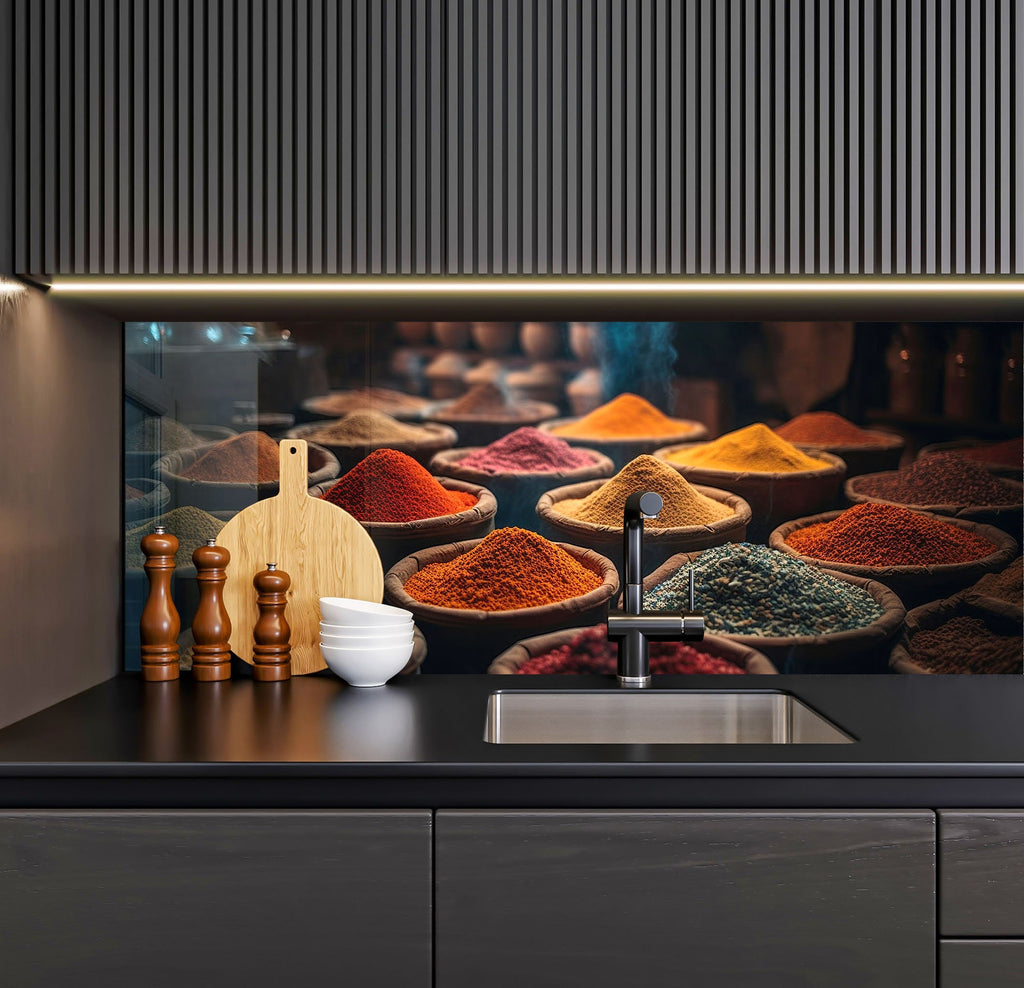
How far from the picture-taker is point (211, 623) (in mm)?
1664

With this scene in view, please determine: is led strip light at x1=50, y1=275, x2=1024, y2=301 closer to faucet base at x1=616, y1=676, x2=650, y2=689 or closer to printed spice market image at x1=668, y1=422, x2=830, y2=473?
printed spice market image at x1=668, y1=422, x2=830, y2=473

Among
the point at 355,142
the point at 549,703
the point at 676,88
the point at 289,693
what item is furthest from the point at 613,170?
the point at 289,693

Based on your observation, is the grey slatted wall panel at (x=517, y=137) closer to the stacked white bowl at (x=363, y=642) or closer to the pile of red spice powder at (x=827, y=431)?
the pile of red spice powder at (x=827, y=431)

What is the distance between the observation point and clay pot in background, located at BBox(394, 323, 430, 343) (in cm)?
179

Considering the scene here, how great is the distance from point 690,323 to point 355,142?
779 mm

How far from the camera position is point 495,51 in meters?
1.39

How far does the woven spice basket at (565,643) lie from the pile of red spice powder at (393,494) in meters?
0.32

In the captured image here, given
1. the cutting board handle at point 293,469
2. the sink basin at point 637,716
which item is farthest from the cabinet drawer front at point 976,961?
the cutting board handle at point 293,469

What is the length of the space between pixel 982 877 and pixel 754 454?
917 mm

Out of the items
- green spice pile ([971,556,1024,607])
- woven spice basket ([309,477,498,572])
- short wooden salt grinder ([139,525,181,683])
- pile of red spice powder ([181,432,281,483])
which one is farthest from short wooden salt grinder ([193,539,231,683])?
green spice pile ([971,556,1024,607])

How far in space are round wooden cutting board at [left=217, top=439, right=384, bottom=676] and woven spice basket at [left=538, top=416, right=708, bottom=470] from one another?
469 mm

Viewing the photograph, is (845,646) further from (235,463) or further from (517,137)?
(235,463)

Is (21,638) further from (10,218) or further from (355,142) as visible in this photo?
(355,142)

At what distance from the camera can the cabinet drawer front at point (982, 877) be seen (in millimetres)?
1075
